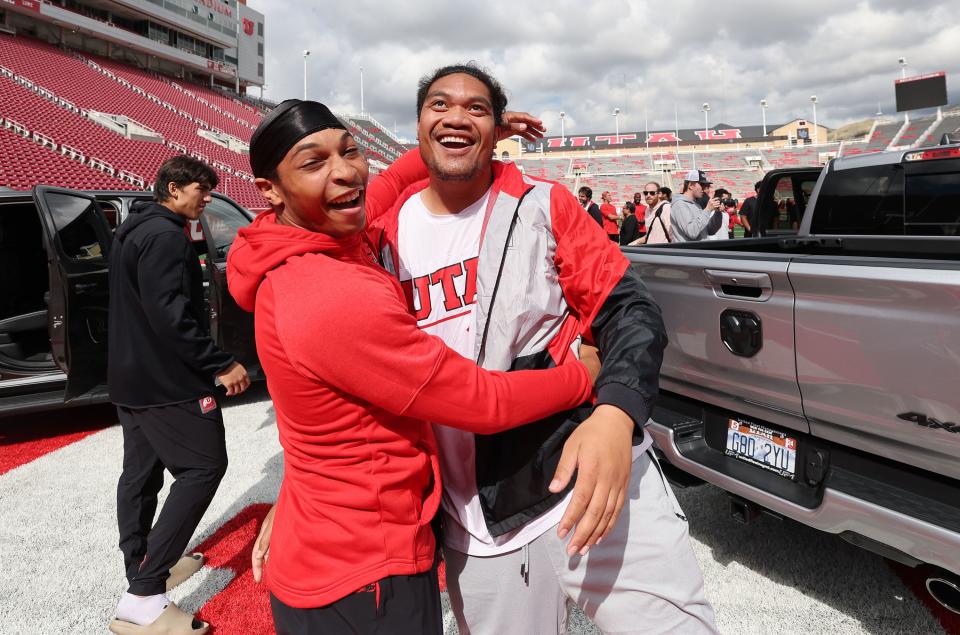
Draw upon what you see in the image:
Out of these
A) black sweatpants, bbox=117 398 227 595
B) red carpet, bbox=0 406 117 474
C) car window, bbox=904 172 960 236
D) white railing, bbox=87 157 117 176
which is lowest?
red carpet, bbox=0 406 117 474

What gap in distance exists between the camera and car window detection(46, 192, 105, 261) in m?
4.04

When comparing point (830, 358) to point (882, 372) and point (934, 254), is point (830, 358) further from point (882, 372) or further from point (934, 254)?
point (934, 254)

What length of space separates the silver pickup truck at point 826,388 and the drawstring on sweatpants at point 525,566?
3.86 feet

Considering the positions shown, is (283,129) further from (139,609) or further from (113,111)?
(113,111)

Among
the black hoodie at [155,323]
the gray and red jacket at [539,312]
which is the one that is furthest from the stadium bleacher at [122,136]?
the gray and red jacket at [539,312]

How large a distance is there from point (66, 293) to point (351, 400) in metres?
3.71

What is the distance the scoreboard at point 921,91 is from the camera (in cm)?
5084

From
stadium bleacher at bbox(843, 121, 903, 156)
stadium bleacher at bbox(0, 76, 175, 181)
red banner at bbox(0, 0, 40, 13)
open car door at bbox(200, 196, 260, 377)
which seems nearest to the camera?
open car door at bbox(200, 196, 260, 377)

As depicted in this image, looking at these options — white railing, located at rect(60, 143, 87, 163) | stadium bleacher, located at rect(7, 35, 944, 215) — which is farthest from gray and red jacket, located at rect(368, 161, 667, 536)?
white railing, located at rect(60, 143, 87, 163)

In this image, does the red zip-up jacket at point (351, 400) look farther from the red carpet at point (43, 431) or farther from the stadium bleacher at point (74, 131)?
the stadium bleacher at point (74, 131)

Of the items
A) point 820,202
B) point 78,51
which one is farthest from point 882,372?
point 78,51

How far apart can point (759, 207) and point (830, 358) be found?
9.69 feet

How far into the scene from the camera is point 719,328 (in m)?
2.28

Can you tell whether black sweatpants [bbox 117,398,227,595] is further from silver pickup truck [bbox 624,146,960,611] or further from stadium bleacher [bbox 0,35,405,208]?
stadium bleacher [bbox 0,35,405,208]
